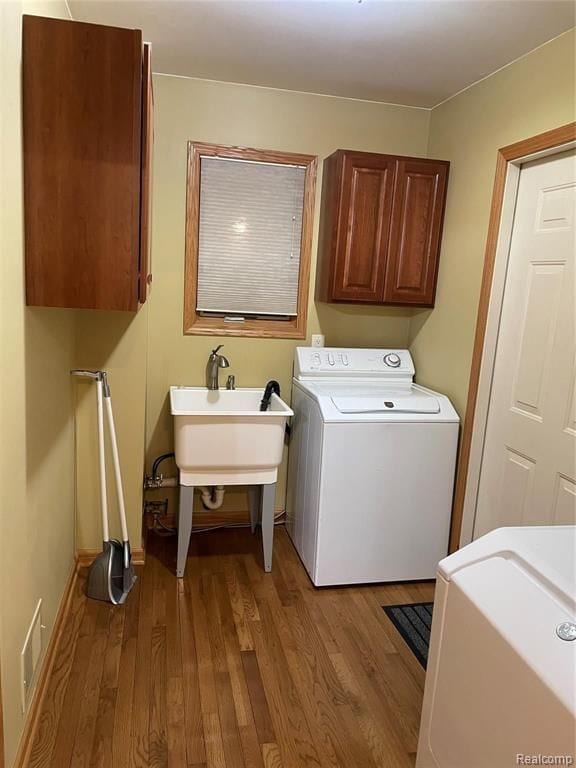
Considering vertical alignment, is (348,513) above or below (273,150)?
below

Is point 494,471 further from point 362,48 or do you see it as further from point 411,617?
point 362,48

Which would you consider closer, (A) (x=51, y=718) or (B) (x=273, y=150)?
(A) (x=51, y=718)

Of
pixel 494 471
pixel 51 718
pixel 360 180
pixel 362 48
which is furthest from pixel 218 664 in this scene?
pixel 362 48

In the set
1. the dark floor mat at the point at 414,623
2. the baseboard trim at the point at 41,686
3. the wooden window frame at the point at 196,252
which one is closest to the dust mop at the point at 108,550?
the baseboard trim at the point at 41,686

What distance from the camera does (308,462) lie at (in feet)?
9.14

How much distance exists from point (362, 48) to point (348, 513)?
2037mm

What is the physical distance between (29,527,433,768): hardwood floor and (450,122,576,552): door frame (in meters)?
0.48

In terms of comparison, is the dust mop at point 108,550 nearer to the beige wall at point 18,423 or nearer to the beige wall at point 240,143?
the beige wall at point 18,423

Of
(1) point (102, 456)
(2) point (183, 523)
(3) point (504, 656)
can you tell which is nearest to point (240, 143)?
(1) point (102, 456)

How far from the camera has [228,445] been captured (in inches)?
102

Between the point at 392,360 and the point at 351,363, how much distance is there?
249 millimetres

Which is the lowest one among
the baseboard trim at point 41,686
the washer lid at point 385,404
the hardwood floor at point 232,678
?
the hardwood floor at point 232,678

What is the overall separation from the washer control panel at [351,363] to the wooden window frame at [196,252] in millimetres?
177

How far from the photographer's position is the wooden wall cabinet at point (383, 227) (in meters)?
2.82
